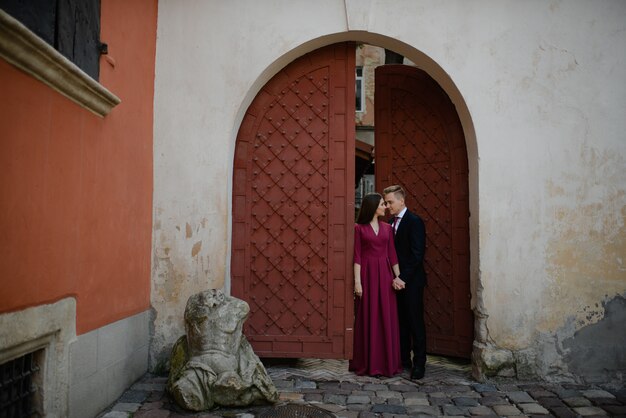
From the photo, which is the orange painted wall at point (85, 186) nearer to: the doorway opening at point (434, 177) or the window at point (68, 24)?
the window at point (68, 24)

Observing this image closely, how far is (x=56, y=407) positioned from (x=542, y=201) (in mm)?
4709

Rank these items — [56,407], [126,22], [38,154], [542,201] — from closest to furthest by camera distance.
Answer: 1. [38,154]
2. [56,407]
3. [126,22]
4. [542,201]

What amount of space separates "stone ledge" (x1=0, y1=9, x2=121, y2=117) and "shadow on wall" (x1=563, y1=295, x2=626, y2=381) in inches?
192

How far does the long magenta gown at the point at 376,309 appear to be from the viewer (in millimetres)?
5562

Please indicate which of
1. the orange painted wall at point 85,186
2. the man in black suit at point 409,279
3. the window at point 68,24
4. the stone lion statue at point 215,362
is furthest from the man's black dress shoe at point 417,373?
the window at point 68,24

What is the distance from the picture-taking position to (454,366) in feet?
19.6

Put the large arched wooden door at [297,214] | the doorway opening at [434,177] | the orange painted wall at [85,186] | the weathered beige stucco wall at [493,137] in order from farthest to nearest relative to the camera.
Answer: the doorway opening at [434,177]
the large arched wooden door at [297,214]
the weathered beige stucco wall at [493,137]
the orange painted wall at [85,186]

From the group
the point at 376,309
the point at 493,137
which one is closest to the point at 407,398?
the point at 376,309

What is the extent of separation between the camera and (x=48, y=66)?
3.28m

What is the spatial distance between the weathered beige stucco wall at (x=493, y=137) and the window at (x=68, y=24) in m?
1.43

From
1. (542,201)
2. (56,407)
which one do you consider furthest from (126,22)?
(542,201)

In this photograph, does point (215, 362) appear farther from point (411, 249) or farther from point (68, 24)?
point (68, 24)

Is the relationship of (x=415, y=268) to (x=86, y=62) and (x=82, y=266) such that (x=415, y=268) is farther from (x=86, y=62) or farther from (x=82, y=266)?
(x=86, y=62)

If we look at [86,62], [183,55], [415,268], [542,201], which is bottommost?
[415,268]
